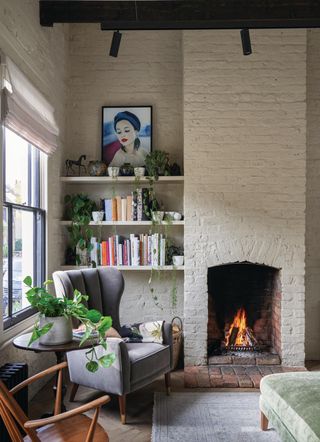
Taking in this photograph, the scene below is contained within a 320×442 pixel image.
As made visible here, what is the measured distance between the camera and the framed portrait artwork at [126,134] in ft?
16.0

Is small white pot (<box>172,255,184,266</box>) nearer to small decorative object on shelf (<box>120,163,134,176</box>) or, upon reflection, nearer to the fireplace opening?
the fireplace opening

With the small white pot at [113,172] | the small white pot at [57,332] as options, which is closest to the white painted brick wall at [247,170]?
the small white pot at [113,172]

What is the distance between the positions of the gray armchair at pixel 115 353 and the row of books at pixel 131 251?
437mm

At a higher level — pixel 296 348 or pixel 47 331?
pixel 47 331

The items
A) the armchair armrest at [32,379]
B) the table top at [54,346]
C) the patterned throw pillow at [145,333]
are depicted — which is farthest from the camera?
the patterned throw pillow at [145,333]

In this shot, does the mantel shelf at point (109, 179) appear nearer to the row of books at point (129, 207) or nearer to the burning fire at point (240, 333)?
the row of books at point (129, 207)

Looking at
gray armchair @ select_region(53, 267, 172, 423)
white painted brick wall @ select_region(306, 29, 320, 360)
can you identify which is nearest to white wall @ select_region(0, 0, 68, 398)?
gray armchair @ select_region(53, 267, 172, 423)

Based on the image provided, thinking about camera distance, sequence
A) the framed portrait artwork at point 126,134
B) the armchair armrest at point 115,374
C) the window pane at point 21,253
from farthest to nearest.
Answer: the framed portrait artwork at point 126,134
the window pane at point 21,253
the armchair armrest at point 115,374

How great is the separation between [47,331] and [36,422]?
2.39 ft

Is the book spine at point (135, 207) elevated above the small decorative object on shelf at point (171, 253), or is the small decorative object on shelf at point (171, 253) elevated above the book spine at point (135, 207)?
the book spine at point (135, 207)

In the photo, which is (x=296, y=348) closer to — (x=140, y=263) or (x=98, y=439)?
(x=140, y=263)

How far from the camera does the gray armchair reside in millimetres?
3201

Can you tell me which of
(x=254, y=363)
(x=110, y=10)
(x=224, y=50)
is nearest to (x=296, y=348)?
(x=254, y=363)

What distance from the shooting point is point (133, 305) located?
16.1ft
